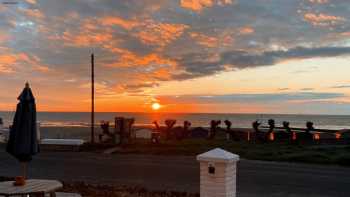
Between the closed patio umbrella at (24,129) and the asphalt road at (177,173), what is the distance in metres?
4.28

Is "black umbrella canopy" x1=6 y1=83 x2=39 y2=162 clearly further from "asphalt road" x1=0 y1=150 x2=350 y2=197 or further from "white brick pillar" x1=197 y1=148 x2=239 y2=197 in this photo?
"asphalt road" x1=0 y1=150 x2=350 y2=197

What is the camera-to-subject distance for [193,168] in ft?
53.9

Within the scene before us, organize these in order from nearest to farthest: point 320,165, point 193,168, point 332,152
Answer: point 193,168
point 320,165
point 332,152

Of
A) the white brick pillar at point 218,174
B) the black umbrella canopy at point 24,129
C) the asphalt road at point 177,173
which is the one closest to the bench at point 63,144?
the asphalt road at point 177,173

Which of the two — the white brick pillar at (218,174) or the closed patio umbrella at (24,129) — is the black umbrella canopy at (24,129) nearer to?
the closed patio umbrella at (24,129)

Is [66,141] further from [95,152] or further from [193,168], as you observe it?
[193,168]

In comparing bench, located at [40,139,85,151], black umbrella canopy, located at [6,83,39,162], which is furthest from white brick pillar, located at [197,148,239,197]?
bench, located at [40,139,85,151]

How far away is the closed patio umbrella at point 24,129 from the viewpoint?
8680 mm

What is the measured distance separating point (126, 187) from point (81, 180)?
2.16 m

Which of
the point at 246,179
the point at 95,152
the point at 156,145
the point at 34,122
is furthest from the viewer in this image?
the point at 156,145

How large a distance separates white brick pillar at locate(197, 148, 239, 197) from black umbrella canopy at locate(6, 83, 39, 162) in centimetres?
336

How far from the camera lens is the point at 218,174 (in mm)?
7887

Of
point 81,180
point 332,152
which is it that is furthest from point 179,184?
point 332,152

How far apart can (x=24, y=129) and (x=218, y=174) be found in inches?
151
